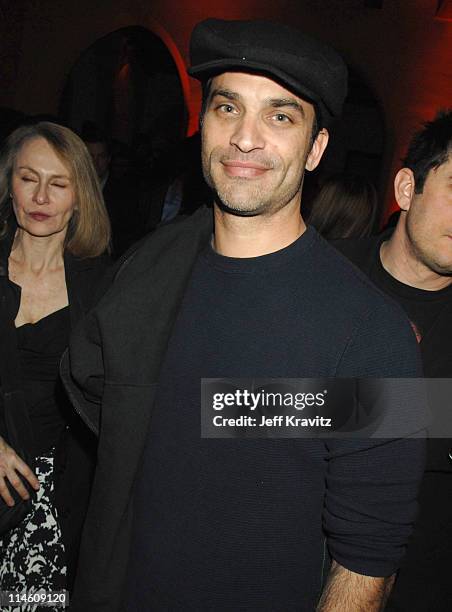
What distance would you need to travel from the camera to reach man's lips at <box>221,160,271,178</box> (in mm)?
1527

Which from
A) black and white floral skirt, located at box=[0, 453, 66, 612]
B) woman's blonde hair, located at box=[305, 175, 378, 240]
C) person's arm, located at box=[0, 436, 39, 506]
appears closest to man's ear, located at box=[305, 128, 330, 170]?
person's arm, located at box=[0, 436, 39, 506]

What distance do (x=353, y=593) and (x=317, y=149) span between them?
Result: 1102 mm

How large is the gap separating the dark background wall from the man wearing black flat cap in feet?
24.5

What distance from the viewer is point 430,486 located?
209cm

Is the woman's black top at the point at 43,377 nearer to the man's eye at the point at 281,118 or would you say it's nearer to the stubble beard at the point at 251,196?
the stubble beard at the point at 251,196

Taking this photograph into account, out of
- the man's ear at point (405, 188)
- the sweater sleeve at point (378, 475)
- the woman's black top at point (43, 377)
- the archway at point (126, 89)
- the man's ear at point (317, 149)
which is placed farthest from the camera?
the archway at point (126, 89)

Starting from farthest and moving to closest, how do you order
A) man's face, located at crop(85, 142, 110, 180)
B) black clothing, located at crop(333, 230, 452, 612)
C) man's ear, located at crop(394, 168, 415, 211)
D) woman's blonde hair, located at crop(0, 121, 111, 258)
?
man's face, located at crop(85, 142, 110, 180)
woman's blonde hair, located at crop(0, 121, 111, 258)
man's ear, located at crop(394, 168, 415, 211)
black clothing, located at crop(333, 230, 452, 612)

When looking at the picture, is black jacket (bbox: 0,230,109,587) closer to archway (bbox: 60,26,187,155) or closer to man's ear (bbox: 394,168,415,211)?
man's ear (bbox: 394,168,415,211)

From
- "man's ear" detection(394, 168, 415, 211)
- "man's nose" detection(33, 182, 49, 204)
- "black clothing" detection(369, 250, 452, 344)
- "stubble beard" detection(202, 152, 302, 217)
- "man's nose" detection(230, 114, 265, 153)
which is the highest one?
"man's nose" detection(230, 114, 265, 153)

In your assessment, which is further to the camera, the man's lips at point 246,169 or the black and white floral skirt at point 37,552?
the black and white floral skirt at point 37,552

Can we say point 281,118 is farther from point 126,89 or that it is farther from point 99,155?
point 126,89

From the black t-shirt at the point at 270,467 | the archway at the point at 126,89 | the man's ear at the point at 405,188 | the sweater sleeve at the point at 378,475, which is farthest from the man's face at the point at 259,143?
the archway at the point at 126,89

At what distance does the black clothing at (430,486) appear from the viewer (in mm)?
2043

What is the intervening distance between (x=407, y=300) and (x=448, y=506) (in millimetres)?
716
